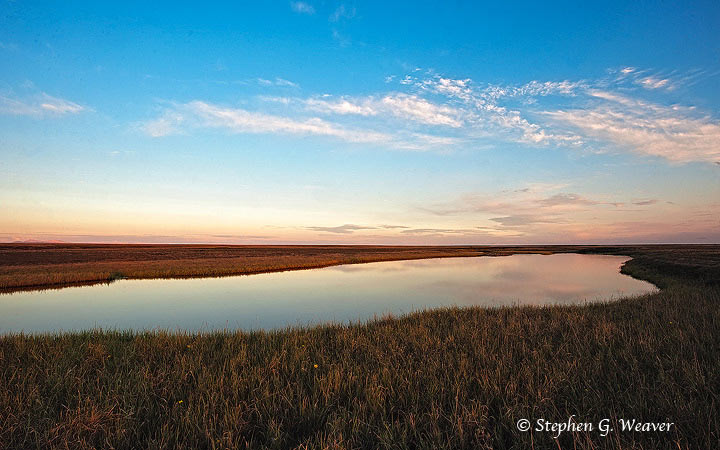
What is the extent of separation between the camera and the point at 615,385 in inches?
191

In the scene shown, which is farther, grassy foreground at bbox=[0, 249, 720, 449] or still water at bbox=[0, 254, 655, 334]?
still water at bbox=[0, 254, 655, 334]

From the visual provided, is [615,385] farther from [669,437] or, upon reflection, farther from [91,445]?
[91,445]

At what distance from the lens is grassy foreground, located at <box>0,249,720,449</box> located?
373 cm

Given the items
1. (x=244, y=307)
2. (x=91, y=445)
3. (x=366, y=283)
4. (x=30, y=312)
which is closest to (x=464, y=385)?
(x=91, y=445)

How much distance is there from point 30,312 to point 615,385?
24.6m
